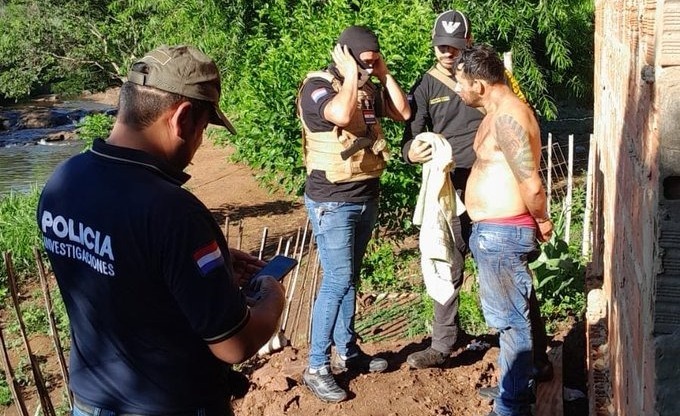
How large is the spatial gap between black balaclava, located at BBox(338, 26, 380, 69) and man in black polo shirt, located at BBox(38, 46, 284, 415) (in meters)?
2.05

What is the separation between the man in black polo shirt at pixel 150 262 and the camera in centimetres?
200

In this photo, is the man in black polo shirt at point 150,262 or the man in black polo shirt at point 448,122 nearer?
the man in black polo shirt at point 150,262

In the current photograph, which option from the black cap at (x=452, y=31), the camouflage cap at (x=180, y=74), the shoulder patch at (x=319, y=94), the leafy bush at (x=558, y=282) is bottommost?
the leafy bush at (x=558, y=282)

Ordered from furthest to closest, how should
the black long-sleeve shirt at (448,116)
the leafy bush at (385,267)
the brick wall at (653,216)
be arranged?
the leafy bush at (385,267) → the black long-sleeve shirt at (448,116) → the brick wall at (653,216)

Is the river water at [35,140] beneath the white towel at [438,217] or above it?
beneath

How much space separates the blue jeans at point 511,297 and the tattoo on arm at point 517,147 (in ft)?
1.01

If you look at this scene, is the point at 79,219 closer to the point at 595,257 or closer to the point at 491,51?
the point at 491,51

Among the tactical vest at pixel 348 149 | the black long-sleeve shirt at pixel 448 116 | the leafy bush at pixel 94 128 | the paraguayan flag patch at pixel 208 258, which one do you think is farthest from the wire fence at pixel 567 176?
the leafy bush at pixel 94 128

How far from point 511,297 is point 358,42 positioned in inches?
62.2

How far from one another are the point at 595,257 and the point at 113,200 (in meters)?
4.73

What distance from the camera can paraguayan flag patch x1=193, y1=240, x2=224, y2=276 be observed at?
199 centimetres

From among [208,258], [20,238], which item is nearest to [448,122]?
[208,258]

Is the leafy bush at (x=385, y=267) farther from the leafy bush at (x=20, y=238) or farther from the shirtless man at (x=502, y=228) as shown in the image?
the leafy bush at (x=20, y=238)

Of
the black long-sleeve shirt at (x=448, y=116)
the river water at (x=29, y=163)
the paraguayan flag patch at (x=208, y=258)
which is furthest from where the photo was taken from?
the river water at (x=29, y=163)
